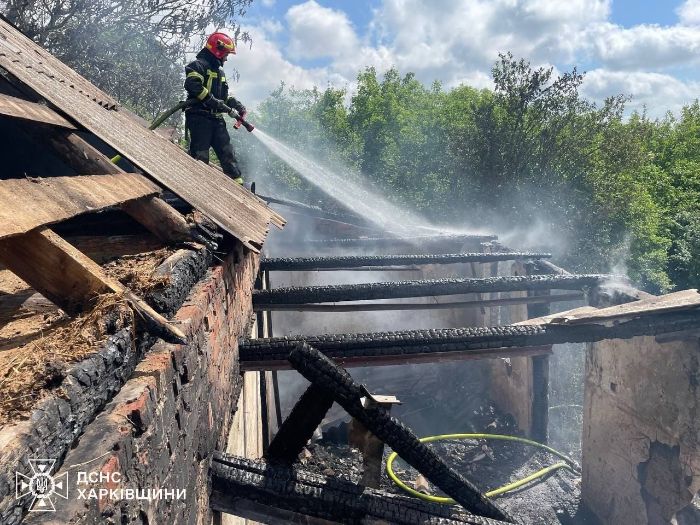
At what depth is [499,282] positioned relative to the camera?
5.53m

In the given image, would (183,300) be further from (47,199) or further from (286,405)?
(286,405)

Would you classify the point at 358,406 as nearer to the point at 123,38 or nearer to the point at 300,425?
the point at 300,425

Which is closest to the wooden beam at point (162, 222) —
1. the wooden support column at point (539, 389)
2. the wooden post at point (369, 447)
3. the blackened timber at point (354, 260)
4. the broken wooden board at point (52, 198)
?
the broken wooden board at point (52, 198)

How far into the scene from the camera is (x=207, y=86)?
671cm

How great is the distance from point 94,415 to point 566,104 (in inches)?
643

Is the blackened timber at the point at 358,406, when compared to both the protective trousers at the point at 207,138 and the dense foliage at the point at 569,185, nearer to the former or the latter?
the protective trousers at the point at 207,138

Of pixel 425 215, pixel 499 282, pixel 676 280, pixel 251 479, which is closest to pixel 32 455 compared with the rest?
pixel 251 479

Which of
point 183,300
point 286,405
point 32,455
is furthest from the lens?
point 286,405

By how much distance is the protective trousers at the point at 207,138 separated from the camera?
6.78 m

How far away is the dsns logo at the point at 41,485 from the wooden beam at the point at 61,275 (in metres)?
0.63

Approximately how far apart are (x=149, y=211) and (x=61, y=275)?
3.85 ft

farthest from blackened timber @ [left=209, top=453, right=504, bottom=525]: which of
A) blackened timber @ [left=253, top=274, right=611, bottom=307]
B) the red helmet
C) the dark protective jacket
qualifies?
the red helmet

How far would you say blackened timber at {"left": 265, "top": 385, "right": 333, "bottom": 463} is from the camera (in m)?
2.70

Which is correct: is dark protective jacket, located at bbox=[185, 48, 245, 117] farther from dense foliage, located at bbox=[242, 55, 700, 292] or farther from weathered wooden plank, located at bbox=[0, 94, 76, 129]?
dense foliage, located at bbox=[242, 55, 700, 292]
